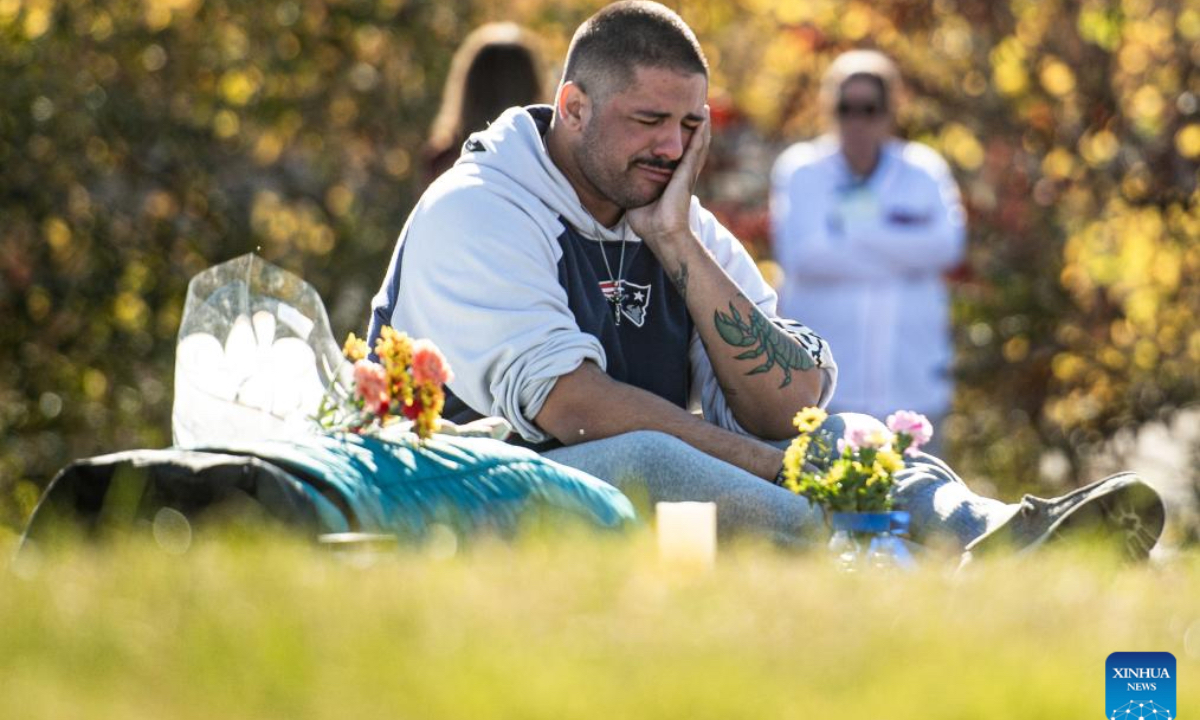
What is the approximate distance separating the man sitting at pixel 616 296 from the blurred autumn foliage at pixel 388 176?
14.7 ft

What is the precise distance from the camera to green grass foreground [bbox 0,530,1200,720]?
2748mm

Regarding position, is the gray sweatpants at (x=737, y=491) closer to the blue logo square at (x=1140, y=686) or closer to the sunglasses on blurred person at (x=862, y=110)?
the blue logo square at (x=1140, y=686)

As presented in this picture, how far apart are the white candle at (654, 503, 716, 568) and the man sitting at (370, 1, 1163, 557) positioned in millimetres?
853

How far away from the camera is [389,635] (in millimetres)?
2982

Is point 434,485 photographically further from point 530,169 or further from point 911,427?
point 530,169

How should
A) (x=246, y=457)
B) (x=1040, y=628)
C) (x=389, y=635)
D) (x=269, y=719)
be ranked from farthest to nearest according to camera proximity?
(x=246, y=457) → (x=1040, y=628) → (x=389, y=635) → (x=269, y=719)

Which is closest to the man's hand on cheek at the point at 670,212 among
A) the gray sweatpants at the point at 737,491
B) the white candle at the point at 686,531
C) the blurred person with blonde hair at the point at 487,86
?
the gray sweatpants at the point at 737,491

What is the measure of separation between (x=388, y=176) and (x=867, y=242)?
293 centimetres

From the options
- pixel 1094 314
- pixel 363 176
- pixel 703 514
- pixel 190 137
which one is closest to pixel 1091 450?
pixel 1094 314

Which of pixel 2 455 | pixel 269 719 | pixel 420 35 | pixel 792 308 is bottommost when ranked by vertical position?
pixel 269 719

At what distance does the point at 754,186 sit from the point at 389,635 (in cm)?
853

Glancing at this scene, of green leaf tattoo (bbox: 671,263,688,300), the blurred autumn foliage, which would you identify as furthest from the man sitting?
the blurred autumn foliage

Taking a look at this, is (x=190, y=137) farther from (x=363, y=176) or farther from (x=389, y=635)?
(x=389, y=635)

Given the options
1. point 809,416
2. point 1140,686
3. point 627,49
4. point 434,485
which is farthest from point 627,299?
point 1140,686
